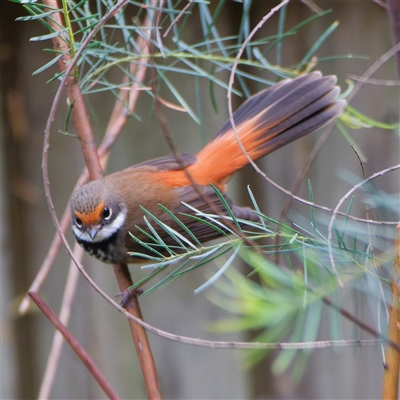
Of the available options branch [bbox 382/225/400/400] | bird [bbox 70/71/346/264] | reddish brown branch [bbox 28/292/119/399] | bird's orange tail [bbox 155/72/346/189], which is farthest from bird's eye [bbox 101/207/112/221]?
branch [bbox 382/225/400/400]

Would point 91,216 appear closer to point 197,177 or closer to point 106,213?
point 106,213

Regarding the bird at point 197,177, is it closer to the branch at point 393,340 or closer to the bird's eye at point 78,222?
the bird's eye at point 78,222

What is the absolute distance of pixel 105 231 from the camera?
136cm

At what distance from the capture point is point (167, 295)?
1937mm

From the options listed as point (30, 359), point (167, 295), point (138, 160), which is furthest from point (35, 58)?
point (30, 359)

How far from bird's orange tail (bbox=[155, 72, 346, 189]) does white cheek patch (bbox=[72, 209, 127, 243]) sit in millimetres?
143

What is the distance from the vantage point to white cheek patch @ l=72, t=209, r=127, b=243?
4.40 ft

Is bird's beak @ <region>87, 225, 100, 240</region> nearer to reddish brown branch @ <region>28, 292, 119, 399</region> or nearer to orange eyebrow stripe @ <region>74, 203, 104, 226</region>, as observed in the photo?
orange eyebrow stripe @ <region>74, 203, 104, 226</region>

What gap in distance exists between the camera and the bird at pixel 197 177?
51.6 inches

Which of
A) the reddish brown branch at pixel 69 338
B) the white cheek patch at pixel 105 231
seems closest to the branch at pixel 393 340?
the reddish brown branch at pixel 69 338

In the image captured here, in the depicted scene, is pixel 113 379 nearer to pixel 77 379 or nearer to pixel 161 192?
pixel 77 379

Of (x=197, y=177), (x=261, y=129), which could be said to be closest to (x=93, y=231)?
(x=197, y=177)

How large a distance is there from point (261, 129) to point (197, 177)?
0.65ft

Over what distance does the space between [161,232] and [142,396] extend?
2.98 feet
